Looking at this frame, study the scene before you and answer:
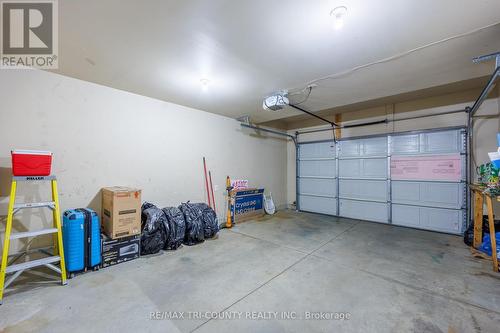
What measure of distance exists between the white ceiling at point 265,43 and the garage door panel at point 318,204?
344 centimetres

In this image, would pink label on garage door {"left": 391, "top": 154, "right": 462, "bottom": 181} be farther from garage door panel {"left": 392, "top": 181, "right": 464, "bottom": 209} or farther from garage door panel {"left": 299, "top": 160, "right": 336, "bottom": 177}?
garage door panel {"left": 299, "top": 160, "right": 336, "bottom": 177}

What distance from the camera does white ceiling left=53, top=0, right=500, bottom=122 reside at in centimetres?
168

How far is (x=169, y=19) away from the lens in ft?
5.91

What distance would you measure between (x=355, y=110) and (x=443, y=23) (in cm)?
382

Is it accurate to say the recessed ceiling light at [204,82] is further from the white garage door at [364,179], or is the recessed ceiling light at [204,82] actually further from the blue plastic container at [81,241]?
the white garage door at [364,179]

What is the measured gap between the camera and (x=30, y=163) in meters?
2.18

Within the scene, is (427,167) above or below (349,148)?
below

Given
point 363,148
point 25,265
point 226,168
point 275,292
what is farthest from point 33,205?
point 363,148

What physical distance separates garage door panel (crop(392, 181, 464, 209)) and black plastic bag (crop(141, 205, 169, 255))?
510 cm

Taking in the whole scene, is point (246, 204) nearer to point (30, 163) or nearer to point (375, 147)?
point (375, 147)

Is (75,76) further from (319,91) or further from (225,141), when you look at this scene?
(319,91)

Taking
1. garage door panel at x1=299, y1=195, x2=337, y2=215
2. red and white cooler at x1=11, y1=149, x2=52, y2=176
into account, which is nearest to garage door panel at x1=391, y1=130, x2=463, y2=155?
garage door panel at x1=299, y1=195, x2=337, y2=215

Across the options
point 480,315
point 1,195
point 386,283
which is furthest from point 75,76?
point 480,315

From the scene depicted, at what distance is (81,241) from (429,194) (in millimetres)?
6288
